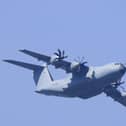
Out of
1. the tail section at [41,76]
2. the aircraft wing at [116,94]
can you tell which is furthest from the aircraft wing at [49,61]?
the aircraft wing at [116,94]

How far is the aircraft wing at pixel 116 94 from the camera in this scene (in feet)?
217

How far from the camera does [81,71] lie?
62.6 metres

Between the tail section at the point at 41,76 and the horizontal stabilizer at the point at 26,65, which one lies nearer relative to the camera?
the horizontal stabilizer at the point at 26,65

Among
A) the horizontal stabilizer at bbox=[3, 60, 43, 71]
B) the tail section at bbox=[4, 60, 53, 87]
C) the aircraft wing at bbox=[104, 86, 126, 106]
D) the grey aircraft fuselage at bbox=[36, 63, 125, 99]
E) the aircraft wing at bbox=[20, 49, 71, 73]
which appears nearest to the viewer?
the aircraft wing at bbox=[20, 49, 71, 73]

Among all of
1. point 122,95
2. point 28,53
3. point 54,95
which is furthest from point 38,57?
point 122,95

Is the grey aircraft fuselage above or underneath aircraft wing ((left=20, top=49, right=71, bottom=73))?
underneath

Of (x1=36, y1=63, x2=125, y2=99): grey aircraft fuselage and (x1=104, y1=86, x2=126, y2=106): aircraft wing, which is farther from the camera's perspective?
(x1=104, y1=86, x2=126, y2=106): aircraft wing

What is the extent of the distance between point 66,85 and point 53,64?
2.42 meters

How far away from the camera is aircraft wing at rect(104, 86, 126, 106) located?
217ft

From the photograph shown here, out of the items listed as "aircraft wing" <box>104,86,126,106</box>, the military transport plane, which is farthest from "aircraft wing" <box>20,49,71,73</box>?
"aircraft wing" <box>104,86,126,106</box>

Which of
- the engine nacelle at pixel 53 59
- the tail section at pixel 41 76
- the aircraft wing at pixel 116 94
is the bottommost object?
the aircraft wing at pixel 116 94

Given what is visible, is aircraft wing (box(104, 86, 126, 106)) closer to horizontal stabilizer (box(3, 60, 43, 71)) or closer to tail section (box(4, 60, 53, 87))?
tail section (box(4, 60, 53, 87))

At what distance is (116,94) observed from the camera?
67.7 meters

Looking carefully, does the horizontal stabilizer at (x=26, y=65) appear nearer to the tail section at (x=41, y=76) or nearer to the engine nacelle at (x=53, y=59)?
the tail section at (x=41, y=76)
